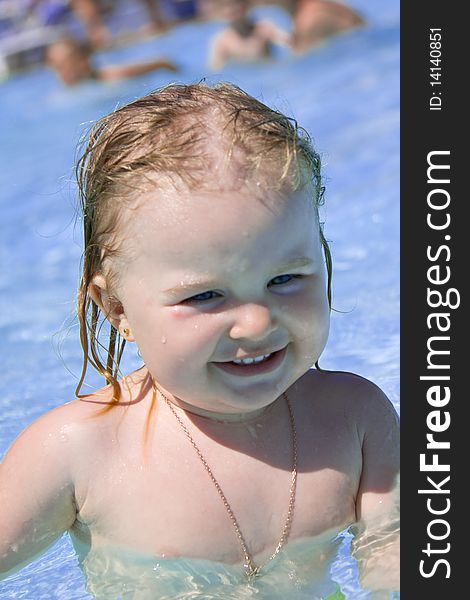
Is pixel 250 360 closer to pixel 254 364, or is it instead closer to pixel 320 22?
pixel 254 364

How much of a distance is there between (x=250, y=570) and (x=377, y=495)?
377mm

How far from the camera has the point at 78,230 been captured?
617cm

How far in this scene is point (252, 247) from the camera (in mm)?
2461

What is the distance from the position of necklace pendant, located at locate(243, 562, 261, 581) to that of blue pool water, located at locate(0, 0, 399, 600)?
258 mm

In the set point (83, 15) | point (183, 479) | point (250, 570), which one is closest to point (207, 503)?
point (183, 479)

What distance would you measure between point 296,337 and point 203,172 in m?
0.43

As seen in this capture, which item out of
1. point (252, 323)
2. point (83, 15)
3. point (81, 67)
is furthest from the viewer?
point (83, 15)

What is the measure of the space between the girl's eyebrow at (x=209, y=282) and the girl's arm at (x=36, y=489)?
1.64 feet

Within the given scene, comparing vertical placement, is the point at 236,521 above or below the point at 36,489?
below

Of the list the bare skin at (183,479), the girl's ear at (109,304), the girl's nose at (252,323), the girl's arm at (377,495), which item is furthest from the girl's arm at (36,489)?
the girl's arm at (377,495)

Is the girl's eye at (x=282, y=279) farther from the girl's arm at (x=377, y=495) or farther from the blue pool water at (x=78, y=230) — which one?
the blue pool water at (x=78, y=230)

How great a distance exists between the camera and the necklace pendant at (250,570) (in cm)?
279

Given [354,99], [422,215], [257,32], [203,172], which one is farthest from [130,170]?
[257,32]

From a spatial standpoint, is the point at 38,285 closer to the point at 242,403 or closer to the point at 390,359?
the point at 390,359
